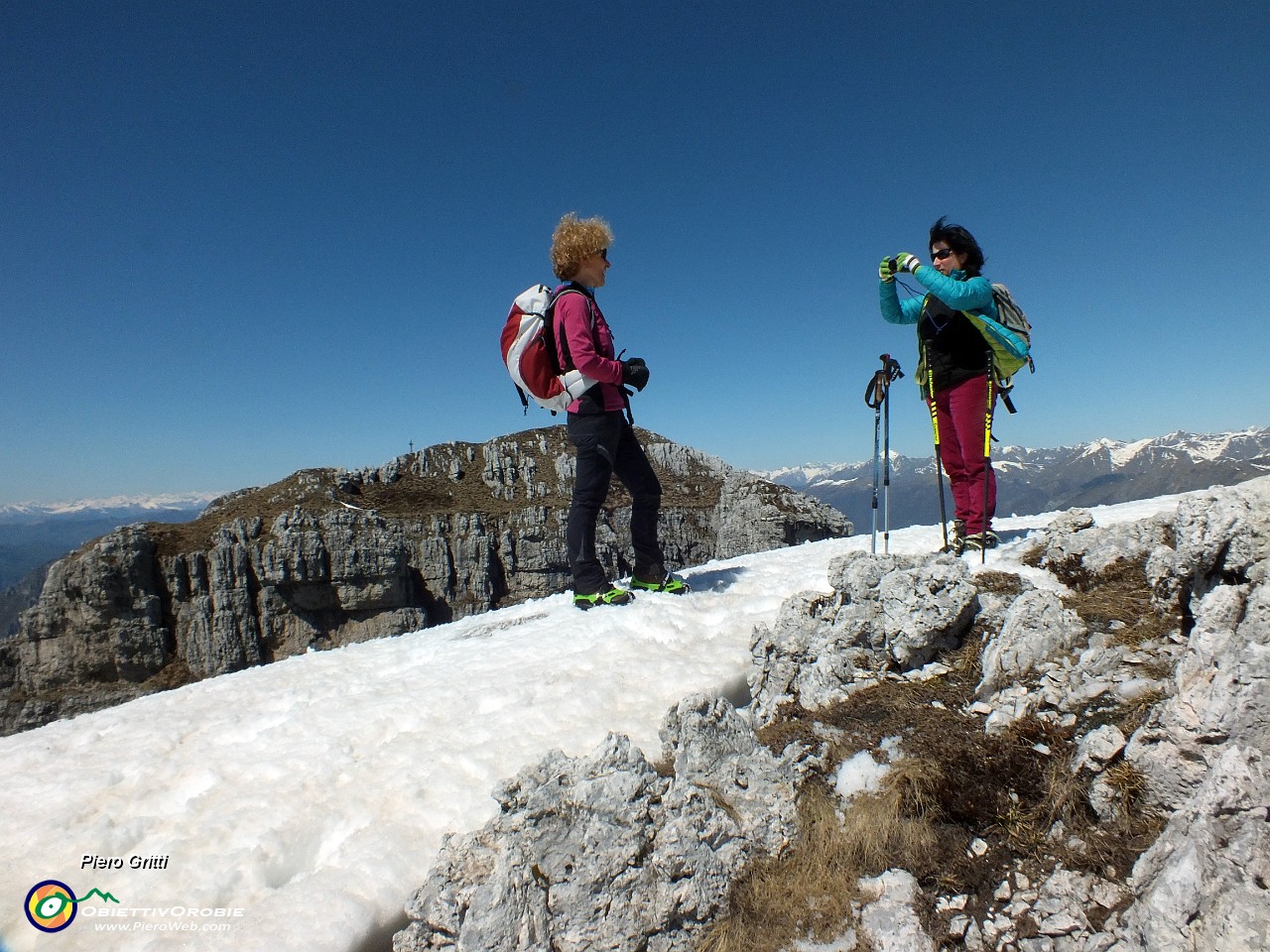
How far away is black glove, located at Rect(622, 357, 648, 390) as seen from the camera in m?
7.46

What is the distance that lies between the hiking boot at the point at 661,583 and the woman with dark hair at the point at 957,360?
3.83 m

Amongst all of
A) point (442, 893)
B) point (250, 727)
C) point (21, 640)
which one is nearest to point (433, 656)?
point (250, 727)

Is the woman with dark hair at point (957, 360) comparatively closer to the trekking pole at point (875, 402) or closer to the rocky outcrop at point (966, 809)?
the trekking pole at point (875, 402)

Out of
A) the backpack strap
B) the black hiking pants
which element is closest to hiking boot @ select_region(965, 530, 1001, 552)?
the black hiking pants

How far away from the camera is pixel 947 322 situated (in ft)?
26.9

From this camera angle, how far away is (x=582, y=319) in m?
7.14

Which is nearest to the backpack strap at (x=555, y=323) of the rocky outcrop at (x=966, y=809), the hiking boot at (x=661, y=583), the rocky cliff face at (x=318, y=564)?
the hiking boot at (x=661, y=583)

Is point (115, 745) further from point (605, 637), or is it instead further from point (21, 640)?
point (21, 640)

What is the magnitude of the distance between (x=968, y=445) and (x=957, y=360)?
3.96ft

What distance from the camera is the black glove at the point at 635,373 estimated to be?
7.46 meters

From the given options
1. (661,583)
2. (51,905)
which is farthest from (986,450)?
(51,905)

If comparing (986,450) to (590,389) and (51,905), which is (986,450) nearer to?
(590,389)

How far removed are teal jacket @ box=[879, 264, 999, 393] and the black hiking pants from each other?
427cm

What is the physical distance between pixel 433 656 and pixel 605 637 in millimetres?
2068
